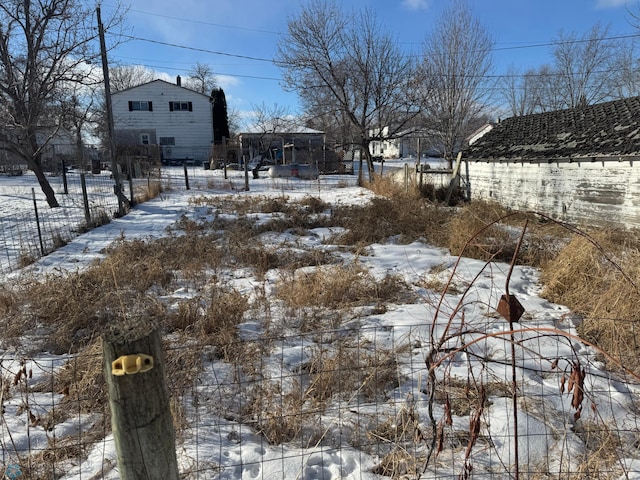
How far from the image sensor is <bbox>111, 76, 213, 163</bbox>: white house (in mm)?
36375

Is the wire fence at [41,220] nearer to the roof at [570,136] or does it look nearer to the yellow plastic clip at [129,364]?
the yellow plastic clip at [129,364]

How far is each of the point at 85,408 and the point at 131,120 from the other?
38848 millimetres

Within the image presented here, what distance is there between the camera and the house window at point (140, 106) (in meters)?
36.5

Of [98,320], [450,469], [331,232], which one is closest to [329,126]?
[331,232]

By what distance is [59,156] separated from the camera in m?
34.6

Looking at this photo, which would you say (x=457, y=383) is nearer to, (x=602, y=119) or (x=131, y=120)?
(x=602, y=119)

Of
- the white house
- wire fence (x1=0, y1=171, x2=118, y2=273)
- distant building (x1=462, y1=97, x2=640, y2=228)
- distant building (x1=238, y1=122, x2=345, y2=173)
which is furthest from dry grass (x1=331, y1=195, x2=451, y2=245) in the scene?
the white house

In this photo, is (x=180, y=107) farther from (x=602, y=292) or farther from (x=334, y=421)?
(x=334, y=421)

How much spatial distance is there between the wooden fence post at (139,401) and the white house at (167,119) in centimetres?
3741

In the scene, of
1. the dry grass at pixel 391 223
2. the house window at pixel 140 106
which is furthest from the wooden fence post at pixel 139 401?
the house window at pixel 140 106

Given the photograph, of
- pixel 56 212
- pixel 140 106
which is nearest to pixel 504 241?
pixel 56 212

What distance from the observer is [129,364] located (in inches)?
47.9

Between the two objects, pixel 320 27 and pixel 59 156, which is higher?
pixel 320 27

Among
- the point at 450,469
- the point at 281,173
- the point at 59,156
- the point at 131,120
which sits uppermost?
the point at 131,120
